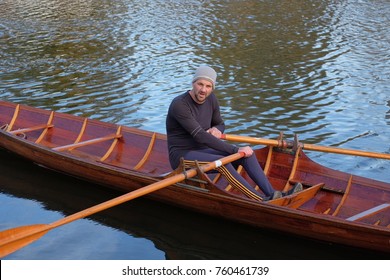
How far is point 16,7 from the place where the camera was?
29.6 meters

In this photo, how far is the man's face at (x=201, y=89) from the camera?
736cm

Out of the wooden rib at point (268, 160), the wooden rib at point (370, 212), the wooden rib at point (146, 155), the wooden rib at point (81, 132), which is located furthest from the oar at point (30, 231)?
the wooden rib at point (81, 132)

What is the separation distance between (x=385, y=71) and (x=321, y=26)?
7.91 meters

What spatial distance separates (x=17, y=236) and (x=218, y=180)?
3323 millimetres

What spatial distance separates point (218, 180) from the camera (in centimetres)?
873

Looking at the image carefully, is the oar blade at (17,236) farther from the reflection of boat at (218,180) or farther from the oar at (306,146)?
the oar at (306,146)

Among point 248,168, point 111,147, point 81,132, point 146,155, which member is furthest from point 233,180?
point 81,132

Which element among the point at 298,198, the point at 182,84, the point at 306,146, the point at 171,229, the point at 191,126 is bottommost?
the point at 182,84

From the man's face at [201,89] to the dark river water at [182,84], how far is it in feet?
6.33

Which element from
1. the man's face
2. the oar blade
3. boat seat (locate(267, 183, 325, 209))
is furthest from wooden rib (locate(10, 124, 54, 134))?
boat seat (locate(267, 183, 325, 209))

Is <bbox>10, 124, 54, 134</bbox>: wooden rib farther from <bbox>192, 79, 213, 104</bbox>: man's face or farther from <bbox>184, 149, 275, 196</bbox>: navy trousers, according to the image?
<bbox>192, 79, 213, 104</bbox>: man's face

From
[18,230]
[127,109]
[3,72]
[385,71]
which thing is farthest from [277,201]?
[3,72]

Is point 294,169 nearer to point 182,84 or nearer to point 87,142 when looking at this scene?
point 87,142

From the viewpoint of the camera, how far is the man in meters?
7.48
